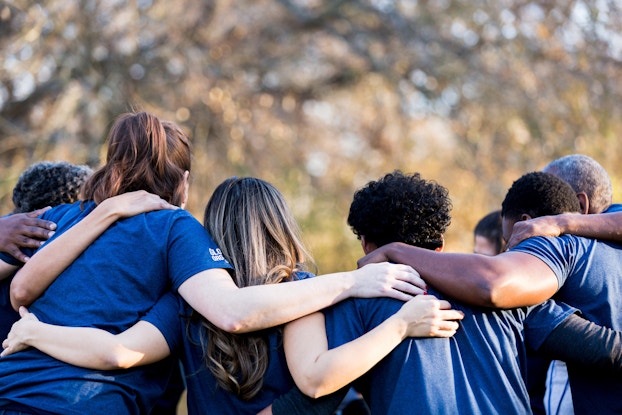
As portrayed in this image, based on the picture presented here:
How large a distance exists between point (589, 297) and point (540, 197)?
520 millimetres

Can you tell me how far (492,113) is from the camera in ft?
30.3

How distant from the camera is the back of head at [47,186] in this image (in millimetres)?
3533

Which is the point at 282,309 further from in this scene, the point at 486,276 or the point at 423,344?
the point at 486,276

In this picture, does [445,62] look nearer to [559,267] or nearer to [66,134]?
[66,134]

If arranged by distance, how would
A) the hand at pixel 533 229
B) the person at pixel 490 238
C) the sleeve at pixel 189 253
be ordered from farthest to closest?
the person at pixel 490 238 → the hand at pixel 533 229 → the sleeve at pixel 189 253

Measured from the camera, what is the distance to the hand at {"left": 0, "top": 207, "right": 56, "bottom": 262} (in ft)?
10.1

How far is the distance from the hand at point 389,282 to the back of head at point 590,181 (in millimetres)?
1300

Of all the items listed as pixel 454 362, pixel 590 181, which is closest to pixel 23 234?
pixel 454 362

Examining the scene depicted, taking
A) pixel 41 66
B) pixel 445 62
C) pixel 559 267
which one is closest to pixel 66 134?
pixel 41 66

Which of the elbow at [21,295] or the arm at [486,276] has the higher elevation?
the arm at [486,276]

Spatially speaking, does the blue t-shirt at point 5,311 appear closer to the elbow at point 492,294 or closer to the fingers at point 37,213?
the fingers at point 37,213

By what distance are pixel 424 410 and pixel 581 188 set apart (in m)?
1.63

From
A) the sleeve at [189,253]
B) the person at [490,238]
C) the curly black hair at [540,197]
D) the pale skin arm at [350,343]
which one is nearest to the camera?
the pale skin arm at [350,343]

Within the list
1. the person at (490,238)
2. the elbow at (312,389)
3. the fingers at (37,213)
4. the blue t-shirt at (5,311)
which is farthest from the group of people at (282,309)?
the person at (490,238)
